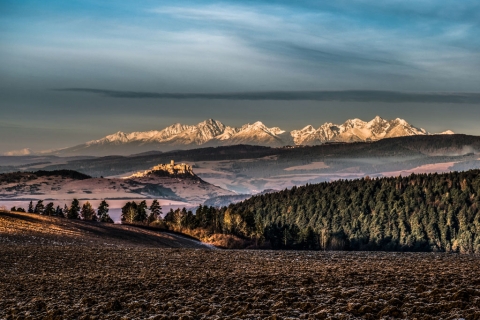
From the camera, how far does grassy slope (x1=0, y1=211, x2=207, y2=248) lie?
293 ft

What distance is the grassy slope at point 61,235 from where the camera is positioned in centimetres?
8919

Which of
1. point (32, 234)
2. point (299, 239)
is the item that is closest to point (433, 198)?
point (299, 239)

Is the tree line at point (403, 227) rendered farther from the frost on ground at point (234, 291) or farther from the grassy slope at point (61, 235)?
the frost on ground at point (234, 291)

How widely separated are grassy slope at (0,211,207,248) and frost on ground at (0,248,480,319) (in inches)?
1232

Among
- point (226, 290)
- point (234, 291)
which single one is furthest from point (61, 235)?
point (234, 291)

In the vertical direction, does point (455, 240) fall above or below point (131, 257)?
below

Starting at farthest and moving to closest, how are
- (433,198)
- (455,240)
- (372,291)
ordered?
(433,198) → (455,240) → (372,291)

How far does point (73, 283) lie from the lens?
151 ft

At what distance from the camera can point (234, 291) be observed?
1543 inches

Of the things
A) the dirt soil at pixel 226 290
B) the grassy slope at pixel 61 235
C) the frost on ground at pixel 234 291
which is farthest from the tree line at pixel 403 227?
the frost on ground at pixel 234 291

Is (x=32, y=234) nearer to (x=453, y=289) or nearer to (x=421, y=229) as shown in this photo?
(x=453, y=289)

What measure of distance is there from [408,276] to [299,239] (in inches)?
5545

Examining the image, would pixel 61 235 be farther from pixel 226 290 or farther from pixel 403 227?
pixel 403 227

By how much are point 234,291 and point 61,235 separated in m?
70.9
